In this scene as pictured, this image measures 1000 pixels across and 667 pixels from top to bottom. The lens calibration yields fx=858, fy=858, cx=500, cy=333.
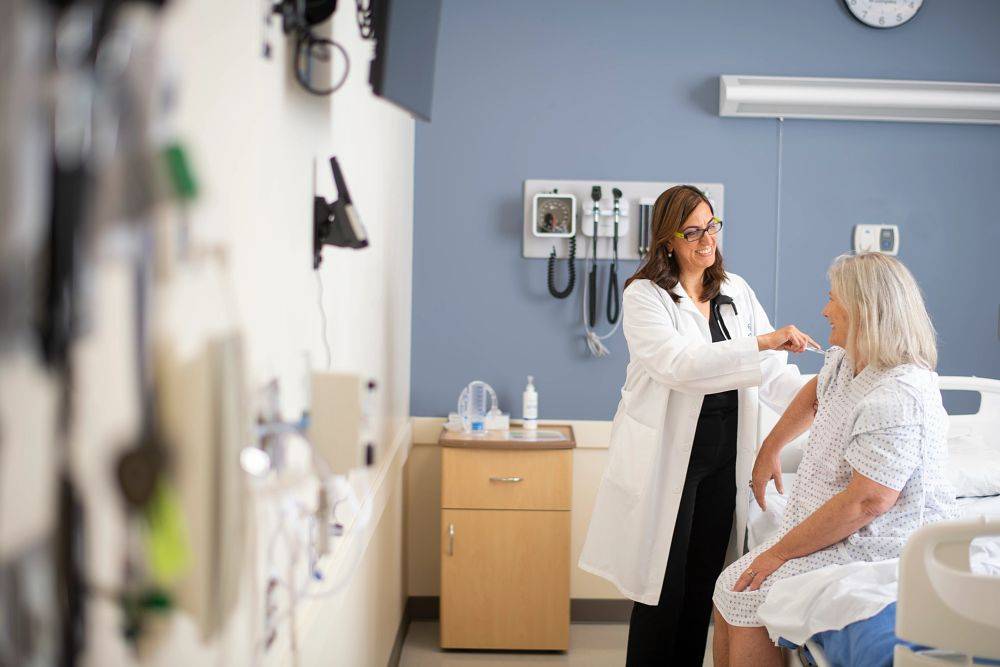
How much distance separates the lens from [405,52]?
4.73 feet

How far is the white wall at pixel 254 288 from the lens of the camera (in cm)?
66

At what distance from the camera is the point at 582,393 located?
3.46 meters

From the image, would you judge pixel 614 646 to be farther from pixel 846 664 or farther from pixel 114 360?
pixel 114 360

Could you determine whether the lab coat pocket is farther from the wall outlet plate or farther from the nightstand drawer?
the wall outlet plate

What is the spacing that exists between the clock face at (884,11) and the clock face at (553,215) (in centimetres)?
136

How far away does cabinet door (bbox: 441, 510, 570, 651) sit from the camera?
3053 millimetres

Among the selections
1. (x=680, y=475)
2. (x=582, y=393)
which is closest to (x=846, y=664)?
(x=680, y=475)

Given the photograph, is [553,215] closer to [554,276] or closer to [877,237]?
[554,276]

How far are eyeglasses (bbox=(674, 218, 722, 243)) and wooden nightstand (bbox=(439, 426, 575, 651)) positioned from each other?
947 millimetres

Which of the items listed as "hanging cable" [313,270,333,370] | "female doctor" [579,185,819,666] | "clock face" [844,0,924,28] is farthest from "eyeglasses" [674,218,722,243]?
"clock face" [844,0,924,28]

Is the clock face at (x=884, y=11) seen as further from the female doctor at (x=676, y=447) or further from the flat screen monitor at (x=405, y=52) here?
the flat screen monitor at (x=405, y=52)

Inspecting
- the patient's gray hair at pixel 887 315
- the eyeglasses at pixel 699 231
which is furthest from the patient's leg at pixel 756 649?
the eyeglasses at pixel 699 231

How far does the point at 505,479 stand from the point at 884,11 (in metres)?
2.35

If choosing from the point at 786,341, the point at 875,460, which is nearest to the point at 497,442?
the point at 786,341
